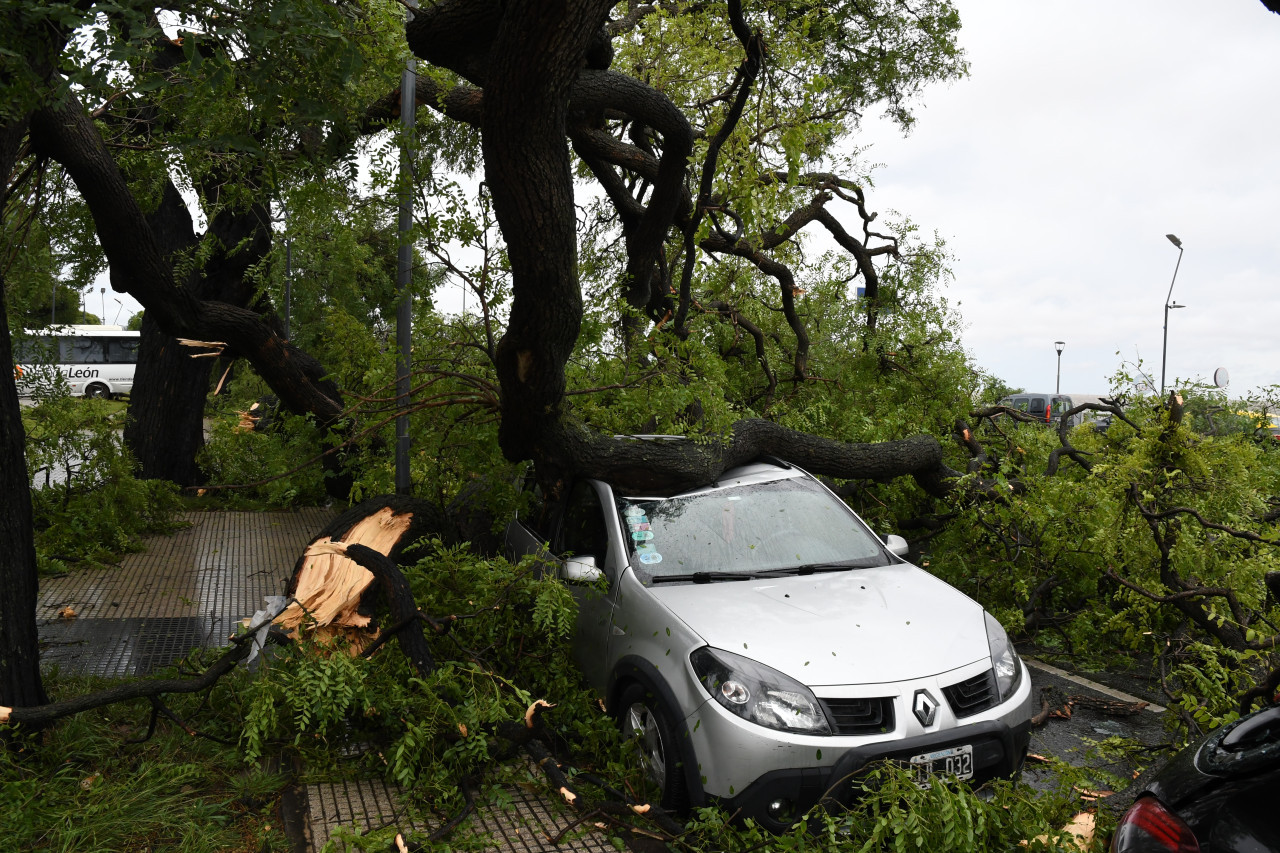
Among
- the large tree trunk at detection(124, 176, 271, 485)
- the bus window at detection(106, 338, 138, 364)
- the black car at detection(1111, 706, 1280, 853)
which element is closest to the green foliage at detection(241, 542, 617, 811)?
the black car at detection(1111, 706, 1280, 853)

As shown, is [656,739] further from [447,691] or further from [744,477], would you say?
[744,477]

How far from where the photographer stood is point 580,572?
458 centimetres

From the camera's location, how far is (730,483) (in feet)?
18.5

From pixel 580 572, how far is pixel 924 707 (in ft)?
5.75

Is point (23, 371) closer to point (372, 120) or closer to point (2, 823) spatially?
point (372, 120)

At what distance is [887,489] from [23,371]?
9.25 m

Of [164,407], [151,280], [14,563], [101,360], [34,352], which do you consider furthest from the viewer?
[101,360]

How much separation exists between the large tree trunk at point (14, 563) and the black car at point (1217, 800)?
4.63 meters

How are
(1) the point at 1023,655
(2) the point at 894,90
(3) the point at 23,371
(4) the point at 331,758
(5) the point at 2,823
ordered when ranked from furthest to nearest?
1. (2) the point at 894,90
2. (3) the point at 23,371
3. (1) the point at 1023,655
4. (4) the point at 331,758
5. (5) the point at 2,823

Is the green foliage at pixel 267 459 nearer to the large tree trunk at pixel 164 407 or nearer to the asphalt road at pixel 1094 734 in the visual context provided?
the large tree trunk at pixel 164 407

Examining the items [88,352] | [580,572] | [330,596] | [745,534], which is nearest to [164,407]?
[330,596]

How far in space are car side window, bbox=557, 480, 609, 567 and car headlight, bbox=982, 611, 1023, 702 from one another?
6.43 ft

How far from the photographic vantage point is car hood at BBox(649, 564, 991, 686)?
12.3 feet

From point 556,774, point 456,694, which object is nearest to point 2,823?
point 456,694
